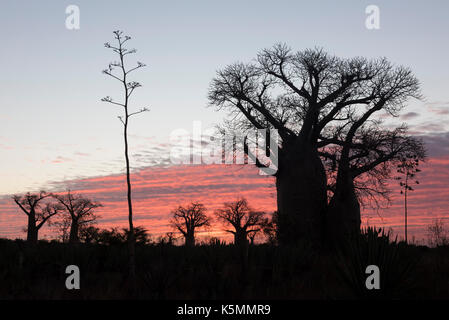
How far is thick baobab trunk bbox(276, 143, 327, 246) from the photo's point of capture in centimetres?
1638

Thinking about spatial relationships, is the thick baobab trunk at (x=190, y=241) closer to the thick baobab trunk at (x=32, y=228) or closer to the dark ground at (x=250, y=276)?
the dark ground at (x=250, y=276)

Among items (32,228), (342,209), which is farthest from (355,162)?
(32,228)

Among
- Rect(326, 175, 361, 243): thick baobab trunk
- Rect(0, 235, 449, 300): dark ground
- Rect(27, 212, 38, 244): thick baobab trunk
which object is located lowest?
Rect(27, 212, 38, 244): thick baobab trunk

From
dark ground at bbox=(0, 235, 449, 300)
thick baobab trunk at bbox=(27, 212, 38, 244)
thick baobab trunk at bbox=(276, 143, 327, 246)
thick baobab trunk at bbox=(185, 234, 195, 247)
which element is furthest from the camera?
thick baobab trunk at bbox=(27, 212, 38, 244)

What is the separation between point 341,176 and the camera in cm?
1666

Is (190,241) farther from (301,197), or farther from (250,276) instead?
(250,276)

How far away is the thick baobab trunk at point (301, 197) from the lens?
16.4m

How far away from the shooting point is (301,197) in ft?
54.7

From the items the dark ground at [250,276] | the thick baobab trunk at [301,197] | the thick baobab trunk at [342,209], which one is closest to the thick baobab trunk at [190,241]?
the dark ground at [250,276]

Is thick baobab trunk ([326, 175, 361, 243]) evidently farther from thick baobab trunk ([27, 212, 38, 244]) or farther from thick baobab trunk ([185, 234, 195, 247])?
thick baobab trunk ([27, 212, 38, 244])

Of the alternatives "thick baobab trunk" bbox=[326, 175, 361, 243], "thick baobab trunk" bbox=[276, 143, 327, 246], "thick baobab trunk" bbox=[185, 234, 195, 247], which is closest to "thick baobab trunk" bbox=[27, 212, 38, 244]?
"thick baobab trunk" bbox=[185, 234, 195, 247]

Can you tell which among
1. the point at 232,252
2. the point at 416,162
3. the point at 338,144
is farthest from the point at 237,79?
the point at 232,252
